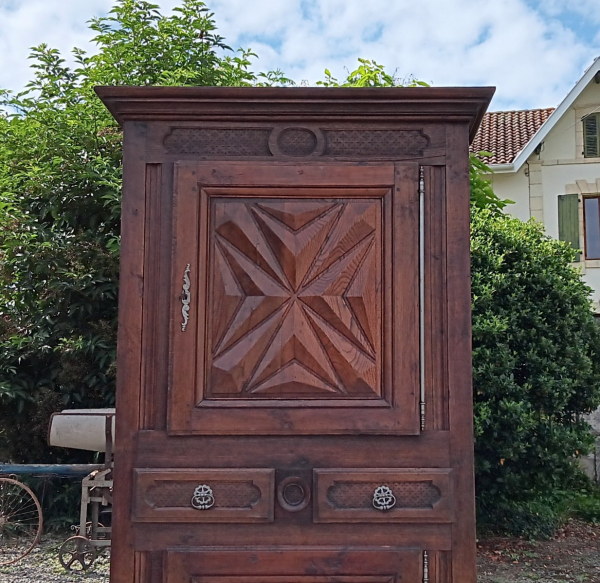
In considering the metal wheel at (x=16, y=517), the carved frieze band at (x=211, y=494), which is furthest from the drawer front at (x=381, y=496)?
the metal wheel at (x=16, y=517)

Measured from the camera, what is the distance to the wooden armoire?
6.82ft

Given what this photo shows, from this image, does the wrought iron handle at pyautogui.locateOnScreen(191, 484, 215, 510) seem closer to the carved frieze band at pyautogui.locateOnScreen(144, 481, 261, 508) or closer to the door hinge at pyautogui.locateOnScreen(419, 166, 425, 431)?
the carved frieze band at pyautogui.locateOnScreen(144, 481, 261, 508)

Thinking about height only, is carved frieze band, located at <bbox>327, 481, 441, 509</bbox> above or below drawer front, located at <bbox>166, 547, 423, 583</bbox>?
above

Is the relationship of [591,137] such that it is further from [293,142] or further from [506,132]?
[293,142]

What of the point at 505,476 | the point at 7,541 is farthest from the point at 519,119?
the point at 7,541

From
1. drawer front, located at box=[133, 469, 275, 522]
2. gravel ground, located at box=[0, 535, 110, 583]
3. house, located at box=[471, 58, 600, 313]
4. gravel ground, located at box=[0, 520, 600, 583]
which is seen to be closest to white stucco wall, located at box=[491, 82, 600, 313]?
house, located at box=[471, 58, 600, 313]

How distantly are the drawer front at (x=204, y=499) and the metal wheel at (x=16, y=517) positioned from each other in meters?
3.09

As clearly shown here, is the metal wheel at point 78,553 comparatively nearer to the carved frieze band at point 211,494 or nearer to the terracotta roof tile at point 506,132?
the carved frieze band at point 211,494

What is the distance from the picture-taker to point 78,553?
4.05 meters

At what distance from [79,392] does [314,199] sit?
11.3ft

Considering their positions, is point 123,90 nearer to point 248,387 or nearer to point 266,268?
point 266,268

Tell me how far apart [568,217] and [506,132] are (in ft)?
7.34

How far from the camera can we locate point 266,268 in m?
2.15

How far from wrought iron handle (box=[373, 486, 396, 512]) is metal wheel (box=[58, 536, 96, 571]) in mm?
2689
